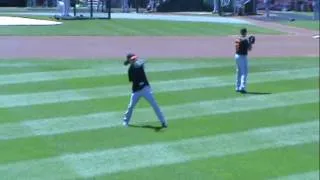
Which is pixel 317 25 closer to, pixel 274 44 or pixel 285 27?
pixel 274 44

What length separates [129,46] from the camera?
88.0ft

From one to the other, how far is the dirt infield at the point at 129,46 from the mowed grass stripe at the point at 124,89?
9.88 ft

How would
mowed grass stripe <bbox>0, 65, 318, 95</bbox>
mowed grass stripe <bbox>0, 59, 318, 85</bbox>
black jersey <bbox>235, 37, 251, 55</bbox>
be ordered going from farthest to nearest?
mowed grass stripe <bbox>0, 59, 318, 85</bbox>, mowed grass stripe <bbox>0, 65, 318, 95</bbox>, black jersey <bbox>235, 37, 251, 55</bbox>

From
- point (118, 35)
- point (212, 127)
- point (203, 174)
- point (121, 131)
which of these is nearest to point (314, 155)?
point (203, 174)

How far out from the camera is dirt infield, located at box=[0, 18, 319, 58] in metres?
24.5

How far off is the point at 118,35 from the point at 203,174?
75.5 ft

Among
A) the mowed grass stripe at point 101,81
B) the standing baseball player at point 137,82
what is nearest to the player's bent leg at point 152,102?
the standing baseball player at point 137,82

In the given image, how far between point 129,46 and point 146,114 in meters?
12.9

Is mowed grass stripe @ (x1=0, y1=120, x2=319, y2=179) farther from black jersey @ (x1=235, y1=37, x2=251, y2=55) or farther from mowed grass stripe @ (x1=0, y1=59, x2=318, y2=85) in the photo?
mowed grass stripe @ (x1=0, y1=59, x2=318, y2=85)

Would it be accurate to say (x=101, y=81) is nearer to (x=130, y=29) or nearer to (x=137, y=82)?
(x=137, y=82)

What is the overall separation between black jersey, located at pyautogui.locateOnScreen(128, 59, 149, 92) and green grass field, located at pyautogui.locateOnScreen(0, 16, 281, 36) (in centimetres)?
2001

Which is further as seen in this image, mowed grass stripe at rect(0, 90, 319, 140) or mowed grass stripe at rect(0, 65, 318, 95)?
mowed grass stripe at rect(0, 65, 318, 95)

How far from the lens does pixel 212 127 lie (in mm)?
12477

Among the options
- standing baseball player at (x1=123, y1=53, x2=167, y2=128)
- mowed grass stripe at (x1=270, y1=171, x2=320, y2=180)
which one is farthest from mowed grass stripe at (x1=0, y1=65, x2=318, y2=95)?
mowed grass stripe at (x1=270, y1=171, x2=320, y2=180)
